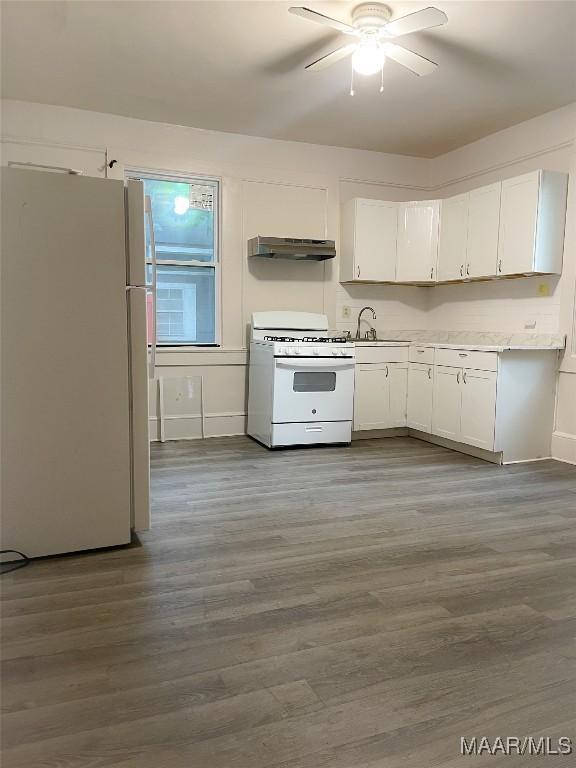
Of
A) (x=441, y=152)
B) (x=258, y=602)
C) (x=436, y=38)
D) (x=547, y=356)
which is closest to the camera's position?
(x=258, y=602)

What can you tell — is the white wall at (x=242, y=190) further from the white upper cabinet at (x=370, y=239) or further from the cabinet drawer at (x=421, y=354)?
the cabinet drawer at (x=421, y=354)

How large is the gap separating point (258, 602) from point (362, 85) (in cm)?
357

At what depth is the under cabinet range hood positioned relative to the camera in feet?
16.1

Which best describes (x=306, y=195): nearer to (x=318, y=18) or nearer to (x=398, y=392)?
(x=398, y=392)

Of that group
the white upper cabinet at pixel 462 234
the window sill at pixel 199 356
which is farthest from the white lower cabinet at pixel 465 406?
the window sill at pixel 199 356

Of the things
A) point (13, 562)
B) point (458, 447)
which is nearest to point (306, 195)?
point (458, 447)

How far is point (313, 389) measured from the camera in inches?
189

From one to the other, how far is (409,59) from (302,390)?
2.53 metres

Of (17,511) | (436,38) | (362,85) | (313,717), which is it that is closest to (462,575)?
(313,717)

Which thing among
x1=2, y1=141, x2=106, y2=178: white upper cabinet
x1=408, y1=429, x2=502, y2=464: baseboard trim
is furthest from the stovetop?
x1=2, y1=141, x2=106, y2=178: white upper cabinet

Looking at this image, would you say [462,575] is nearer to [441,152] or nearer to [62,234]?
[62,234]

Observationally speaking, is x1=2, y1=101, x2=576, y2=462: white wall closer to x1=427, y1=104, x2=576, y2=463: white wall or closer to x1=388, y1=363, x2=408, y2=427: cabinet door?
x1=427, y1=104, x2=576, y2=463: white wall

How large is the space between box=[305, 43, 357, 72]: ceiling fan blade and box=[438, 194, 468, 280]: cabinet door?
2146mm

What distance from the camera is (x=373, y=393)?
17.0 ft
